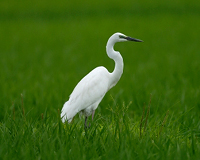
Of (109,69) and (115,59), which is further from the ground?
(109,69)

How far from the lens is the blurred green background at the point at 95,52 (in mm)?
5449

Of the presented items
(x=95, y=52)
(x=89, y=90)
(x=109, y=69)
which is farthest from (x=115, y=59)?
(x=95, y=52)

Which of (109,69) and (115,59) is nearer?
(115,59)

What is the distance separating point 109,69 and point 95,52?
2.34 meters

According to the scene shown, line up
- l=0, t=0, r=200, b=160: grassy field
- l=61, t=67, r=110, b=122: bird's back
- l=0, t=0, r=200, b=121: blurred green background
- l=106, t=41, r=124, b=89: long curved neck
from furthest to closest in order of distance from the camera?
l=0, t=0, r=200, b=121: blurred green background
l=61, t=67, r=110, b=122: bird's back
l=106, t=41, r=124, b=89: long curved neck
l=0, t=0, r=200, b=160: grassy field

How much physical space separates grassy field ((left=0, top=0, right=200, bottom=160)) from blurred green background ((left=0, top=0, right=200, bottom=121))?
1.0 inches

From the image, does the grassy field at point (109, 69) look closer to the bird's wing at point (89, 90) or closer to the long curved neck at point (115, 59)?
the bird's wing at point (89, 90)

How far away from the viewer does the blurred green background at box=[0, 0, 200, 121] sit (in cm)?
545

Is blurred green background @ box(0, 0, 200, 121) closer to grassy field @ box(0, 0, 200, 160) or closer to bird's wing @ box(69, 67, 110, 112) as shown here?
grassy field @ box(0, 0, 200, 160)

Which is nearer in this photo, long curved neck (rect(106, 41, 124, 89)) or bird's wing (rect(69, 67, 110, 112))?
long curved neck (rect(106, 41, 124, 89))

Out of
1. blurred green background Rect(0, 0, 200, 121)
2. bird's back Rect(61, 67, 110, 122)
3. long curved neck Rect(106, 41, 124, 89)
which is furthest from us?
blurred green background Rect(0, 0, 200, 121)

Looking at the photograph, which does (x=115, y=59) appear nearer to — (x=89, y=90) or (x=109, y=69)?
(x=89, y=90)

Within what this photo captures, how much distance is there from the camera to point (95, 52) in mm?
10180

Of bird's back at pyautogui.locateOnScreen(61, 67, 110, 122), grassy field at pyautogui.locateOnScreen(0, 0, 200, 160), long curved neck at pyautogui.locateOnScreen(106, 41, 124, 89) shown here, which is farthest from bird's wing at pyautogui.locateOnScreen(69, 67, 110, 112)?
grassy field at pyautogui.locateOnScreen(0, 0, 200, 160)
